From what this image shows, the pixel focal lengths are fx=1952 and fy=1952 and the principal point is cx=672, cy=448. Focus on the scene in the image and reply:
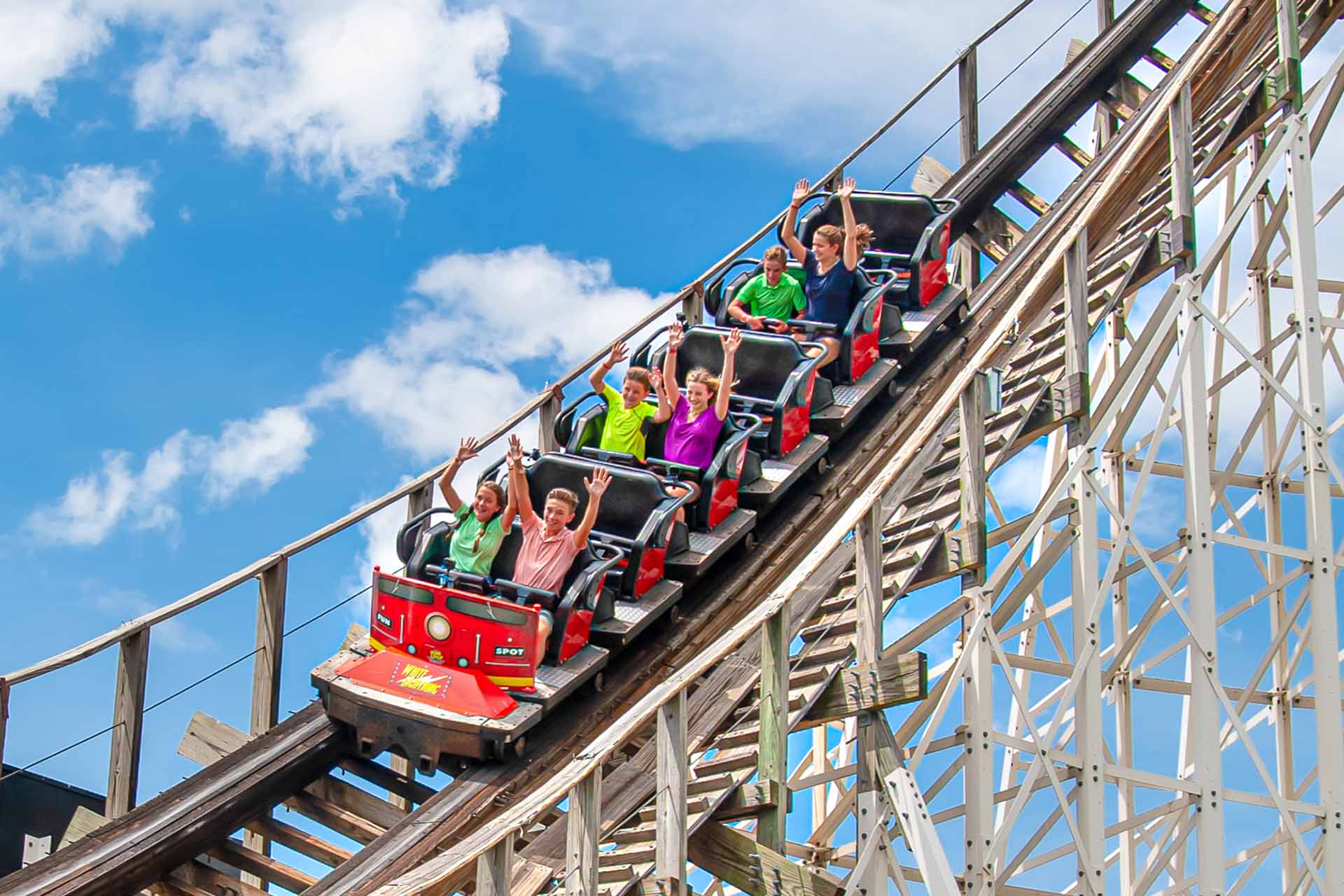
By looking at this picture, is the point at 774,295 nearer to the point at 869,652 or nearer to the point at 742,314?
the point at 742,314

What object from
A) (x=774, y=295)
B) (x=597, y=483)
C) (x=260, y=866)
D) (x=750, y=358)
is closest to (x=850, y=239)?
(x=774, y=295)

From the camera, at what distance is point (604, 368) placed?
36.8ft

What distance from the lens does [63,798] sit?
917cm

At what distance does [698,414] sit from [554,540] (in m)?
1.55

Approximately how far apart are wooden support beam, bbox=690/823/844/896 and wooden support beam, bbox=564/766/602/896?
1.16 m

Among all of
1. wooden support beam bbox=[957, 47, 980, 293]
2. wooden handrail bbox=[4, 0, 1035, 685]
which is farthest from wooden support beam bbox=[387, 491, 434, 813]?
wooden support beam bbox=[957, 47, 980, 293]

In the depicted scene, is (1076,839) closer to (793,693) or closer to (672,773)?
(793,693)

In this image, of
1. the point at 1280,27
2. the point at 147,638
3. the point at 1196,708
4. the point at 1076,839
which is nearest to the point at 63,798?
the point at 147,638

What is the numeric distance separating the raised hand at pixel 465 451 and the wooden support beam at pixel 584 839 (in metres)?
3.58

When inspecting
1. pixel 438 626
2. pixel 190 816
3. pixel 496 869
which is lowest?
pixel 496 869

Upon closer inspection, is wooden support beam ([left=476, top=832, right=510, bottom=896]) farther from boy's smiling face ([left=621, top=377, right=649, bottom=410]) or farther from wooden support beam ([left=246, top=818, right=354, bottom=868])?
boy's smiling face ([left=621, top=377, right=649, bottom=410])

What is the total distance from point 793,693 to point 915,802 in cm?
80

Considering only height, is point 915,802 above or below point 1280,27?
below

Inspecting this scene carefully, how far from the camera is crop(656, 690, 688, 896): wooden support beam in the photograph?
24.6 feet
